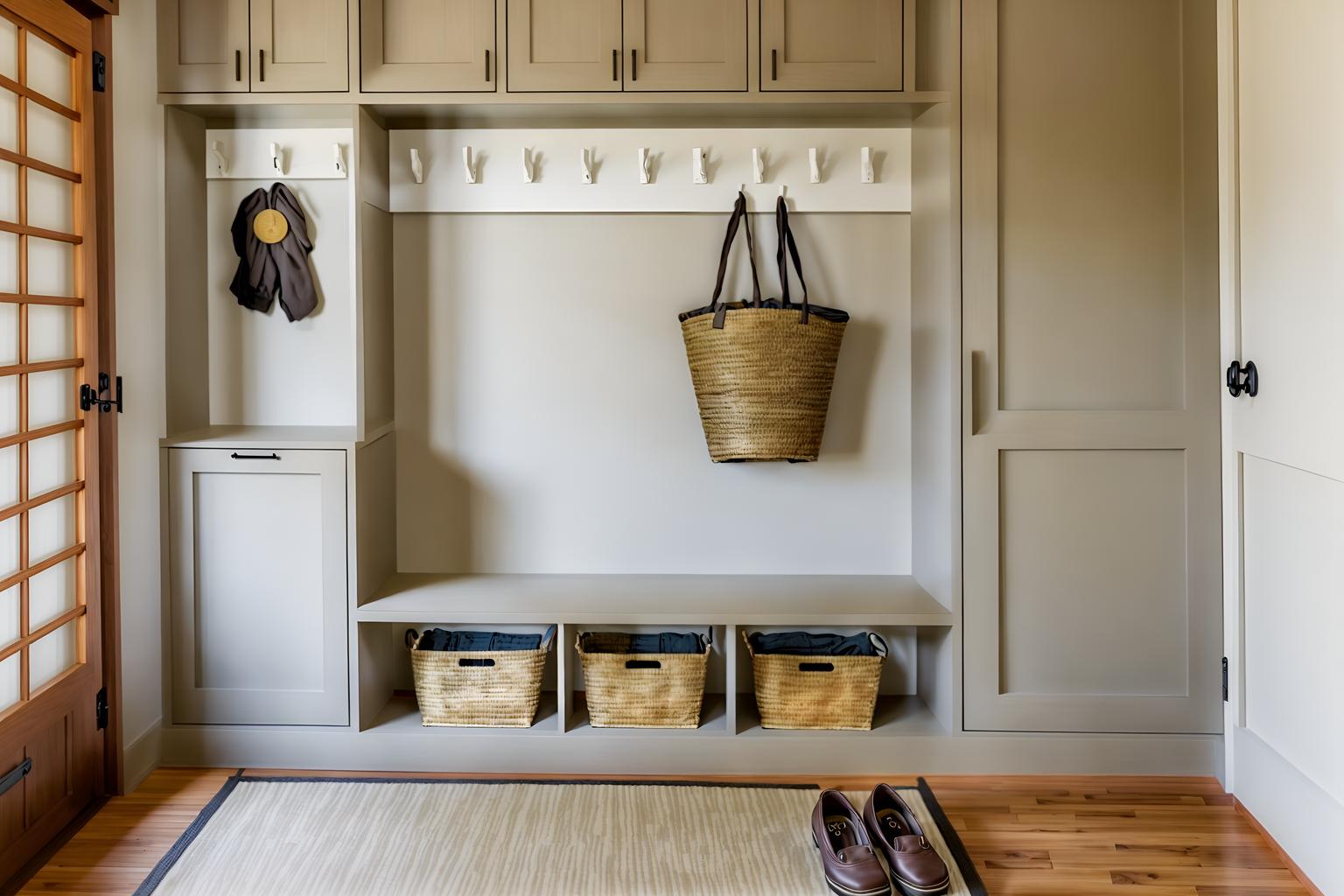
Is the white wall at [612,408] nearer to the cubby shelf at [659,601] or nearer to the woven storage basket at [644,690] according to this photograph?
the cubby shelf at [659,601]

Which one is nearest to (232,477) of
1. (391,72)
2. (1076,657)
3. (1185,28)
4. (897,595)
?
(391,72)

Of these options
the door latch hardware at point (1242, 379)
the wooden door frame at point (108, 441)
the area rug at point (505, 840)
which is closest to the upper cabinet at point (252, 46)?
the wooden door frame at point (108, 441)

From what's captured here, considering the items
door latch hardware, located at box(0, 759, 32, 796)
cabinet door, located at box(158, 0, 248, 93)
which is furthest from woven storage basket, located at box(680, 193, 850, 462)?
door latch hardware, located at box(0, 759, 32, 796)

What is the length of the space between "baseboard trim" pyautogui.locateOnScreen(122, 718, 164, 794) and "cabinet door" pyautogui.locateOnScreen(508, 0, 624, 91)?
193 cm

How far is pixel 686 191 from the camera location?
2834 millimetres

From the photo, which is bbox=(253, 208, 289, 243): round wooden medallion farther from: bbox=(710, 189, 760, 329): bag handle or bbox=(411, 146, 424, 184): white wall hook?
bbox=(710, 189, 760, 329): bag handle

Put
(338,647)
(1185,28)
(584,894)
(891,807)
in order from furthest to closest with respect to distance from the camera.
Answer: (338,647), (1185,28), (891,807), (584,894)

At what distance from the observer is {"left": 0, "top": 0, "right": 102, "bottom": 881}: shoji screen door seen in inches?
79.5

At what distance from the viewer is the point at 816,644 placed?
111 inches

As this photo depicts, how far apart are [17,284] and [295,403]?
0.92m

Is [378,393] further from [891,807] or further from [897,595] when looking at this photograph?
[891,807]

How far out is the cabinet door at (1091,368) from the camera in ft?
8.03

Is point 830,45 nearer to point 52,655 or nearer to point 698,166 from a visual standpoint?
point 698,166

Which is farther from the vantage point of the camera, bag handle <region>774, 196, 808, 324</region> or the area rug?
bag handle <region>774, 196, 808, 324</region>
